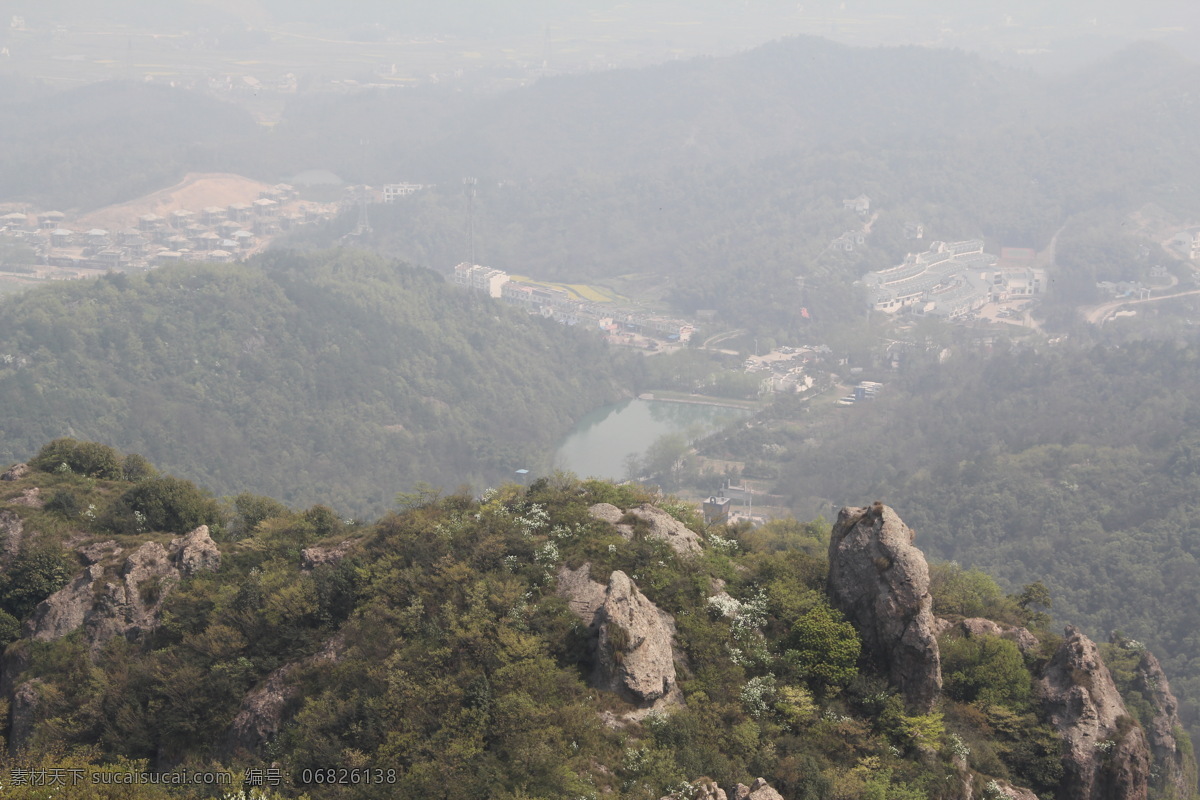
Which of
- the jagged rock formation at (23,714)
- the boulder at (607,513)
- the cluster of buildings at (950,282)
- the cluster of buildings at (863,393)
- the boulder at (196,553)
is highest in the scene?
the boulder at (607,513)

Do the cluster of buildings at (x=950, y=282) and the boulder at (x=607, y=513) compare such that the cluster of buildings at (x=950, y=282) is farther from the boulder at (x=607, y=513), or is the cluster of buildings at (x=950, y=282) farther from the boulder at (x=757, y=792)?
the boulder at (x=757, y=792)

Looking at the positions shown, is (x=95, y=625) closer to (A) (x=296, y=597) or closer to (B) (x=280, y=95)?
(A) (x=296, y=597)

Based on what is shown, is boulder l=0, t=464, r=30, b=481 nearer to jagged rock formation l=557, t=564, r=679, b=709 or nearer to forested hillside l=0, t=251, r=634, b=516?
jagged rock formation l=557, t=564, r=679, b=709

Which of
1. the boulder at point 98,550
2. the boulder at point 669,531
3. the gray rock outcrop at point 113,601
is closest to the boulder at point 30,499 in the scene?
the boulder at point 98,550

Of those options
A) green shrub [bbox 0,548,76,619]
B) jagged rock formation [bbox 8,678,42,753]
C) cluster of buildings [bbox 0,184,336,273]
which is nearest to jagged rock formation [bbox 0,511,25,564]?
green shrub [bbox 0,548,76,619]

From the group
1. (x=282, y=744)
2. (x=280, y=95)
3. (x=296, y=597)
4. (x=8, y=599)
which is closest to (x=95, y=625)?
(x=8, y=599)
